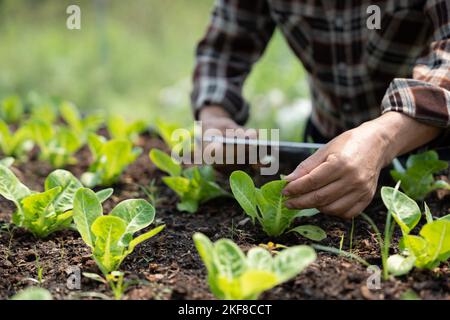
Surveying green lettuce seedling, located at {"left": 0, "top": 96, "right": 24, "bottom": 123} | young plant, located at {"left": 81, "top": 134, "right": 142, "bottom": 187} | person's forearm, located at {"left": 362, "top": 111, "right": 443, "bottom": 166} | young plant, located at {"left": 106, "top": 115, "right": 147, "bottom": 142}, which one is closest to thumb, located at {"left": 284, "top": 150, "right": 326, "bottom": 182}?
person's forearm, located at {"left": 362, "top": 111, "right": 443, "bottom": 166}

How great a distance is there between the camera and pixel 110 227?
1.09m

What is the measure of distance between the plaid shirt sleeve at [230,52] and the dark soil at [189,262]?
524 mm

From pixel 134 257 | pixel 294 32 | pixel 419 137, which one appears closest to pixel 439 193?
pixel 419 137

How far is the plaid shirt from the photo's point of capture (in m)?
1.32

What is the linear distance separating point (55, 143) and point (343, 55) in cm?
104

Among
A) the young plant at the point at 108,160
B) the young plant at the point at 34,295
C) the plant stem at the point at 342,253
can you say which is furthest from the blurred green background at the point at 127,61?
the young plant at the point at 34,295

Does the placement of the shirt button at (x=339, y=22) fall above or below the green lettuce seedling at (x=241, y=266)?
above

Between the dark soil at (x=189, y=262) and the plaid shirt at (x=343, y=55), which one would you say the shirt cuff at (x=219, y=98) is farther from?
the dark soil at (x=189, y=262)

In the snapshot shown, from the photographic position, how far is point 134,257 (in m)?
1.22

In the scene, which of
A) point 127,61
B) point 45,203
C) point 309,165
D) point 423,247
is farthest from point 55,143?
point 127,61

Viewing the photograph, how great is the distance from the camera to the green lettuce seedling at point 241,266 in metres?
0.90

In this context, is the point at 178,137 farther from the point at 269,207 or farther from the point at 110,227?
the point at 110,227
